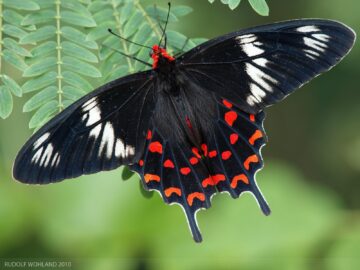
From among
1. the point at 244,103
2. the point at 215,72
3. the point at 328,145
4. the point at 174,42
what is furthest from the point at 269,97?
the point at 328,145

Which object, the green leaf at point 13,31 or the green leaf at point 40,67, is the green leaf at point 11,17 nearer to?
the green leaf at point 13,31

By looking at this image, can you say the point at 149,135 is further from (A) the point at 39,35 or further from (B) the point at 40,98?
(A) the point at 39,35

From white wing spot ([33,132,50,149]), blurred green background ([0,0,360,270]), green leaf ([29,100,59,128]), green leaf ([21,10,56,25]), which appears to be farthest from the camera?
blurred green background ([0,0,360,270])

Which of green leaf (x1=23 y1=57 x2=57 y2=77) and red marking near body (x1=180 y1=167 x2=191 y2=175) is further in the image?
red marking near body (x1=180 y1=167 x2=191 y2=175)

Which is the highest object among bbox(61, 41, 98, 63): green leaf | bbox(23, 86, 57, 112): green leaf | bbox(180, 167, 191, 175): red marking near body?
bbox(61, 41, 98, 63): green leaf

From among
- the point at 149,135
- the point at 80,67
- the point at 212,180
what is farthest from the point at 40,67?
the point at 212,180

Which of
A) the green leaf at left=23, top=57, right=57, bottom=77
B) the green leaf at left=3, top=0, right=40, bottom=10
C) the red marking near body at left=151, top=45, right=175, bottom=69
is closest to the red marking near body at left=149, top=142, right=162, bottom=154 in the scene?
the red marking near body at left=151, top=45, right=175, bottom=69

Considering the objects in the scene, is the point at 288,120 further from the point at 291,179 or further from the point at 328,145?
the point at 291,179

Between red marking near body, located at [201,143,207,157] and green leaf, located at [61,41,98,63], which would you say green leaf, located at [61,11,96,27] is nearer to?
green leaf, located at [61,41,98,63]
